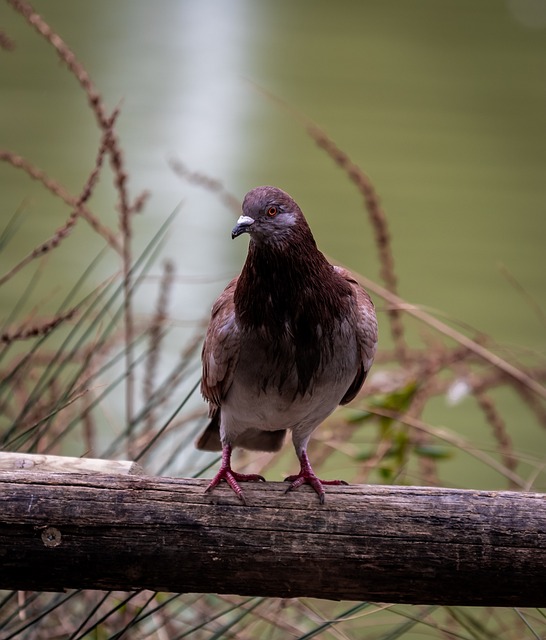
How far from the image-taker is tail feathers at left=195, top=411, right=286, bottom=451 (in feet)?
8.89

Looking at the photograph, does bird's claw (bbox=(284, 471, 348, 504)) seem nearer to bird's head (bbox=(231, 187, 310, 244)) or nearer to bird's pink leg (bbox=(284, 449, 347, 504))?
bird's pink leg (bbox=(284, 449, 347, 504))

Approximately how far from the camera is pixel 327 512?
2010 mm

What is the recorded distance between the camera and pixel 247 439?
107 inches

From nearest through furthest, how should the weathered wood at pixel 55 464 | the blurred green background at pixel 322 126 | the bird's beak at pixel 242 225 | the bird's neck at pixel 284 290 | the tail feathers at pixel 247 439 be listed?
the weathered wood at pixel 55 464 < the bird's beak at pixel 242 225 < the bird's neck at pixel 284 290 < the tail feathers at pixel 247 439 < the blurred green background at pixel 322 126

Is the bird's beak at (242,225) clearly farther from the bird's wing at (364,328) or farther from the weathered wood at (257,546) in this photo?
the weathered wood at (257,546)

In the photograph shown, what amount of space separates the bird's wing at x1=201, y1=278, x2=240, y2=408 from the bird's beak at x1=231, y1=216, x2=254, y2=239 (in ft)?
0.81

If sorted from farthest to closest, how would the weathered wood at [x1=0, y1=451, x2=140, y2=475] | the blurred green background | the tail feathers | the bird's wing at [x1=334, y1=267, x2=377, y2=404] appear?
the blurred green background → the tail feathers → the bird's wing at [x1=334, y1=267, x2=377, y2=404] → the weathered wood at [x1=0, y1=451, x2=140, y2=475]

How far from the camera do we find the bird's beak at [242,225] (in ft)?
7.33

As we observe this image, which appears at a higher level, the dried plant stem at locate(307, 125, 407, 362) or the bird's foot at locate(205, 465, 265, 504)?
the dried plant stem at locate(307, 125, 407, 362)

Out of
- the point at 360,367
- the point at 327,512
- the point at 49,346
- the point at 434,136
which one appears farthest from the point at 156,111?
the point at 327,512

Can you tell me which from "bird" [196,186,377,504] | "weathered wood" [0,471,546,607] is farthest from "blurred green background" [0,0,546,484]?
"weathered wood" [0,471,546,607]

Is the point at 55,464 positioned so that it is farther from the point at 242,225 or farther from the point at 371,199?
the point at 371,199

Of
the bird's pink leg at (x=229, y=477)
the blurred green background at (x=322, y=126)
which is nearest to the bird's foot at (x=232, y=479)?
the bird's pink leg at (x=229, y=477)

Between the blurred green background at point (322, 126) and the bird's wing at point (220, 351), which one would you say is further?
the blurred green background at point (322, 126)
